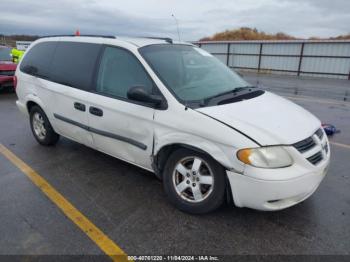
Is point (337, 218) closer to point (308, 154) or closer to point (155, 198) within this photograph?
point (308, 154)

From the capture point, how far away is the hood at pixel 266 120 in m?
2.61

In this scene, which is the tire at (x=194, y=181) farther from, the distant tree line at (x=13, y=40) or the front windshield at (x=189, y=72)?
the distant tree line at (x=13, y=40)

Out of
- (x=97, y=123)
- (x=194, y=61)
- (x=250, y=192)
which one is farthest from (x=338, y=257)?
(x=97, y=123)

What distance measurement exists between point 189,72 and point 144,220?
70.4 inches

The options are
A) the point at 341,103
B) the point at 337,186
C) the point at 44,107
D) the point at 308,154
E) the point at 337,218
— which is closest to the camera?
the point at 308,154

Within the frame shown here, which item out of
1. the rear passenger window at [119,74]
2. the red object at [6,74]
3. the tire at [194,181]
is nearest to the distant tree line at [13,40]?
the red object at [6,74]

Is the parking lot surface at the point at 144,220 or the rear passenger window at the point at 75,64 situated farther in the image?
the rear passenger window at the point at 75,64

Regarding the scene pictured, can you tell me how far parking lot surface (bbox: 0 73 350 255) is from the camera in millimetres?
2570

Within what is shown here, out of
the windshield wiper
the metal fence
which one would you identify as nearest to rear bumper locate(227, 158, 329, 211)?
the windshield wiper

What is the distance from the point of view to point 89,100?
3732mm

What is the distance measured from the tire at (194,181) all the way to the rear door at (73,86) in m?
1.47

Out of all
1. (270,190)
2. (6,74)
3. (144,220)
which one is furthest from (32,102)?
(6,74)

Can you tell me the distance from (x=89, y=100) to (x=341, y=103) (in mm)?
8389

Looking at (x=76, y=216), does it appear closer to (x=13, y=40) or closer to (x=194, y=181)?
(x=194, y=181)
